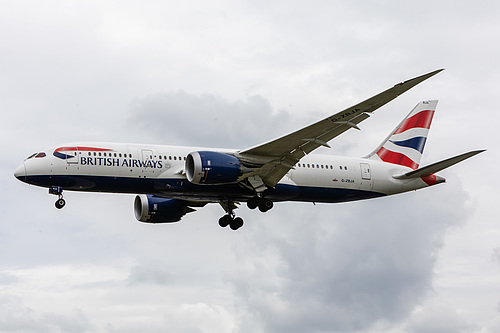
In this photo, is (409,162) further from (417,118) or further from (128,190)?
(128,190)

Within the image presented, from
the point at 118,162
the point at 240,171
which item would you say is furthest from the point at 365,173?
the point at 118,162

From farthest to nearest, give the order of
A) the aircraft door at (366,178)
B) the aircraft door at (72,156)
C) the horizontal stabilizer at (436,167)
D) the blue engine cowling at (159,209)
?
1. the blue engine cowling at (159,209)
2. the aircraft door at (366,178)
3. the horizontal stabilizer at (436,167)
4. the aircraft door at (72,156)

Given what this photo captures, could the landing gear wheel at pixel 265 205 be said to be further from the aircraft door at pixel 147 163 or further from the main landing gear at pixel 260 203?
the aircraft door at pixel 147 163

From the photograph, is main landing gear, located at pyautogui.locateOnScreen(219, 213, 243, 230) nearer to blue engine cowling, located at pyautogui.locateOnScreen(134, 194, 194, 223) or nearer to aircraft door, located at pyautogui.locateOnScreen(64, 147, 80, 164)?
blue engine cowling, located at pyautogui.locateOnScreen(134, 194, 194, 223)

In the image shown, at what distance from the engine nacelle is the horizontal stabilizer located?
11023 mm

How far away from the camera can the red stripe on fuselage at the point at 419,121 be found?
51219 millimetres

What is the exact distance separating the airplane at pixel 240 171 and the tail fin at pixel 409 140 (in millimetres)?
1755

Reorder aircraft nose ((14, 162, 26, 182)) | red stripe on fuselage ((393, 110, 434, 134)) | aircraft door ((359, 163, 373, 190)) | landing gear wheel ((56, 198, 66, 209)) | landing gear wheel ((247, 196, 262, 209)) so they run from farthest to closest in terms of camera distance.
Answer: red stripe on fuselage ((393, 110, 434, 134)) → aircraft door ((359, 163, 373, 190)) → landing gear wheel ((247, 196, 262, 209)) → landing gear wheel ((56, 198, 66, 209)) → aircraft nose ((14, 162, 26, 182))

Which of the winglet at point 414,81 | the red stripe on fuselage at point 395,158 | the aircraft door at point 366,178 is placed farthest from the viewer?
the red stripe on fuselage at point 395,158

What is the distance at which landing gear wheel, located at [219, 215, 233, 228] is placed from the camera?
4659 centimetres

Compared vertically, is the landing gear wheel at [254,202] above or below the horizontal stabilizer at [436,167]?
below

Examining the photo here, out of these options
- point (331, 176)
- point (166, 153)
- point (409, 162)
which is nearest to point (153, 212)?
point (166, 153)

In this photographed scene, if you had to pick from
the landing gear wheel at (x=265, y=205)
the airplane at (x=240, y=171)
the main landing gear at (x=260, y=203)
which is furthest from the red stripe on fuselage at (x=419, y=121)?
the main landing gear at (x=260, y=203)

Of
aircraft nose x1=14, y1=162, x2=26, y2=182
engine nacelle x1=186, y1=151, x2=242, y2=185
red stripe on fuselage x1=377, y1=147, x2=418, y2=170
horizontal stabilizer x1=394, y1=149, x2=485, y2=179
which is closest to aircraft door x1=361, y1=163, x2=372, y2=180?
horizontal stabilizer x1=394, y1=149, x2=485, y2=179
